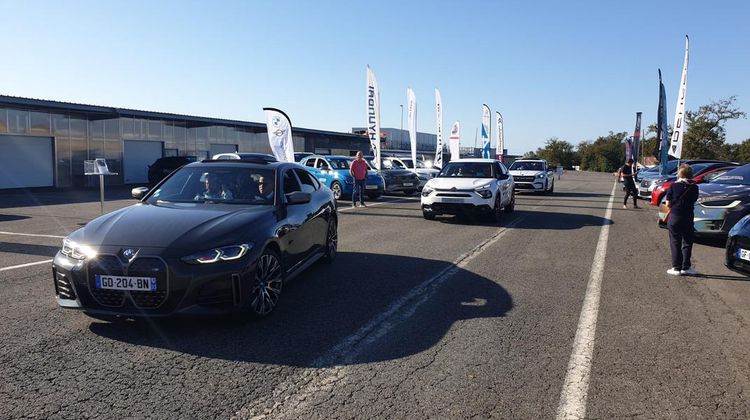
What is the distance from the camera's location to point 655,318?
17.0 ft

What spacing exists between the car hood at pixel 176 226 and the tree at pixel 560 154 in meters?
114

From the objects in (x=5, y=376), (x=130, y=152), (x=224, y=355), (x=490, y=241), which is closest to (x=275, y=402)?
(x=224, y=355)

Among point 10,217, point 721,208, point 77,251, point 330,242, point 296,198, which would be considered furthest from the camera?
point 10,217

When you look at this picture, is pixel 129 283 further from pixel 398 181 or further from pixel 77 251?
pixel 398 181

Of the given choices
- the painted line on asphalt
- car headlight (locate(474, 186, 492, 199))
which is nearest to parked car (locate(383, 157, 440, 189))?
car headlight (locate(474, 186, 492, 199))

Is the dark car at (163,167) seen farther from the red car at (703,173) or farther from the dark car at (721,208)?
the dark car at (721,208)

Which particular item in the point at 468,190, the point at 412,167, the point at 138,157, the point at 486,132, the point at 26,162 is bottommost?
the point at 468,190

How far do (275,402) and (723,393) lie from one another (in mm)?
3016

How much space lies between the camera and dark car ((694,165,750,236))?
9.05 meters

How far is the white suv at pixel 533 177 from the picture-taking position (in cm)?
2317

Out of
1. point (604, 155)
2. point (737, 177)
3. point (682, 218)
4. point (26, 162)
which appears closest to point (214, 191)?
point (682, 218)

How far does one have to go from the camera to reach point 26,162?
24.2 meters

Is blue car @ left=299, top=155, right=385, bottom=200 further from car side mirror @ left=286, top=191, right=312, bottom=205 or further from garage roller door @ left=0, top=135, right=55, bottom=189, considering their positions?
garage roller door @ left=0, top=135, right=55, bottom=189

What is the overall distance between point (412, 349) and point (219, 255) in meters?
1.83
